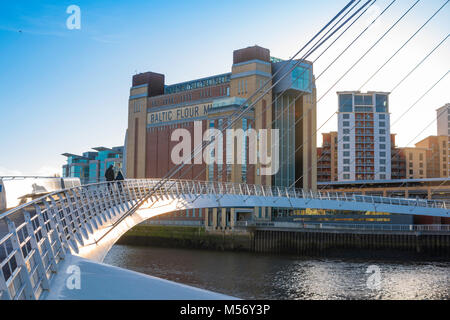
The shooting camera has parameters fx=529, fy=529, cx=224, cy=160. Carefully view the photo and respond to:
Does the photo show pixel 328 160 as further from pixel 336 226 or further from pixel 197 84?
pixel 336 226

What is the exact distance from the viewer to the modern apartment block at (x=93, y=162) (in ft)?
332

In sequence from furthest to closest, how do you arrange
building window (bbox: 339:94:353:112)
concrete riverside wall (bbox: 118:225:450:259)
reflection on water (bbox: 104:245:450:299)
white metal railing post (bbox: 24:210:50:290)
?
1. building window (bbox: 339:94:353:112)
2. concrete riverside wall (bbox: 118:225:450:259)
3. reflection on water (bbox: 104:245:450:299)
4. white metal railing post (bbox: 24:210:50:290)

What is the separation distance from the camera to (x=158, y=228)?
54.0m

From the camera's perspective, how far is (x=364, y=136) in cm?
9450

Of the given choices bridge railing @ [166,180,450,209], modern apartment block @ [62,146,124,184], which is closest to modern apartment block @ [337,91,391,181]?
modern apartment block @ [62,146,124,184]

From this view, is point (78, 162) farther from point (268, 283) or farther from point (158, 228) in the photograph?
point (268, 283)

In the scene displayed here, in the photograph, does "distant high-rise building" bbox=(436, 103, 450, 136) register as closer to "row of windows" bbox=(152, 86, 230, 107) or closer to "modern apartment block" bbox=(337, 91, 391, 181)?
Result: "modern apartment block" bbox=(337, 91, 391, 181)

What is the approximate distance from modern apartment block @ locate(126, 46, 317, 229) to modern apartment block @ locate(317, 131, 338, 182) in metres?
39.6

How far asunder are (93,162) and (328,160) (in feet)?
152

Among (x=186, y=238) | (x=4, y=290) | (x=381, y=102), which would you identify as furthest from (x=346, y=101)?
(x=4, y=290)

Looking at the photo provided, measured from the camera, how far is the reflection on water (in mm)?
20188

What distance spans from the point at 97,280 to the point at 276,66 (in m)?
53.9

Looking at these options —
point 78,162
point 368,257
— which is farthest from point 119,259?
point 78,162

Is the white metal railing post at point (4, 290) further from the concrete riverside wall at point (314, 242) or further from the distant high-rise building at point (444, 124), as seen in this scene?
the distant high-rise building at point (444, 124)
